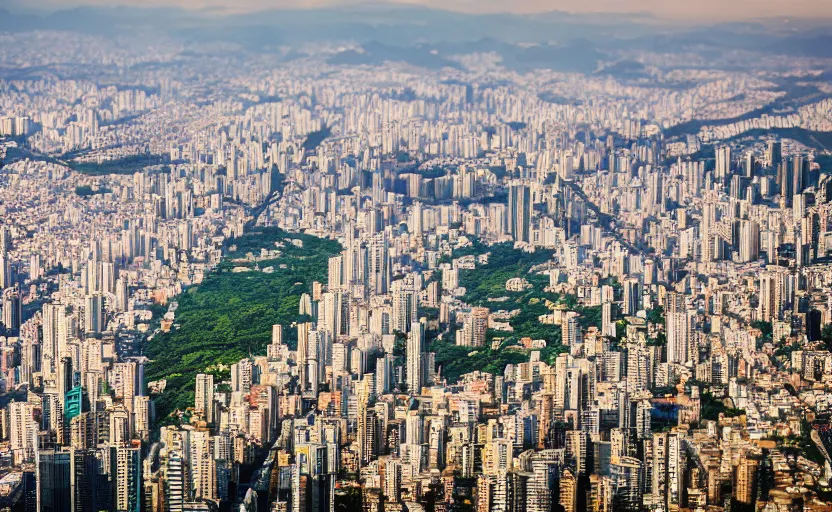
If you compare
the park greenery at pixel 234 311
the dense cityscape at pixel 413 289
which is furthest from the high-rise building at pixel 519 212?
the park greenery at pixel 234 311

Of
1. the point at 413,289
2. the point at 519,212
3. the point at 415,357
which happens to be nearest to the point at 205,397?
the point at 415,357

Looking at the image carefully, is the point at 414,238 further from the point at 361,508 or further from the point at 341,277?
the point at 361,508

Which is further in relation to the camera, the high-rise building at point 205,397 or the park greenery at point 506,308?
the park greenery at point 506,308

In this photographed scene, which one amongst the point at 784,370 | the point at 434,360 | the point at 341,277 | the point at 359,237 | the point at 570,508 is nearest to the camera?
the point at 570,508

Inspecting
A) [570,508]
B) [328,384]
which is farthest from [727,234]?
[570,508]

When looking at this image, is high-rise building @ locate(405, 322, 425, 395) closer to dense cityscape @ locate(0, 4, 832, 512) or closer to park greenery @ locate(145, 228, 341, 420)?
dense cityscape @ locate(0, 4, 832, 512)

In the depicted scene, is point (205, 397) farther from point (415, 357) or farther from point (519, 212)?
point (519, 212)

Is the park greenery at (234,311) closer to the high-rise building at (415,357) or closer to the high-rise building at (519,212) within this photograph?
the high-rise building at (415,357)
